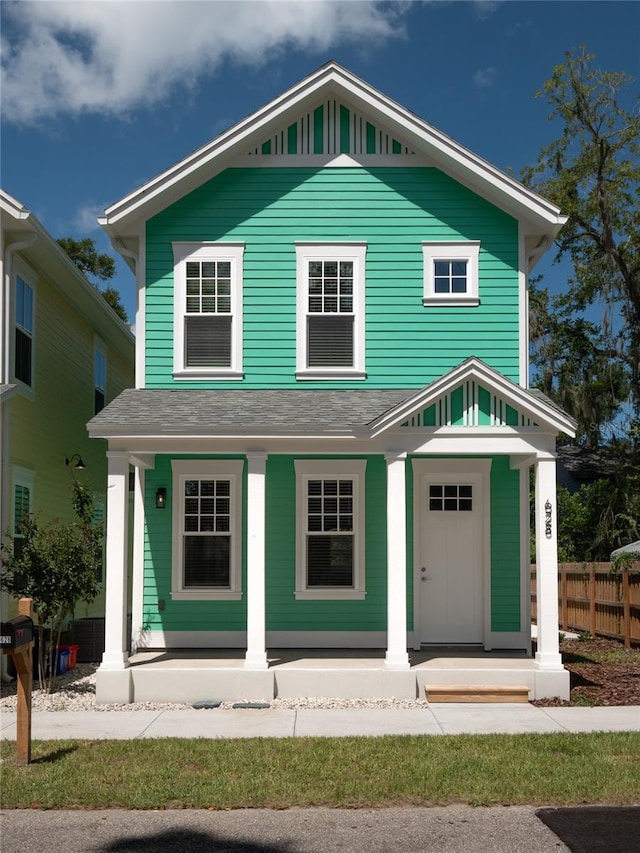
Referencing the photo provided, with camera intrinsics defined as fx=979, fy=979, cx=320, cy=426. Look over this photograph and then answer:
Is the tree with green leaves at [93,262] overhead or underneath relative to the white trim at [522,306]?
overhead

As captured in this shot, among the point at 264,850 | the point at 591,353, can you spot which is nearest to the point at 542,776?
the point at 264,850

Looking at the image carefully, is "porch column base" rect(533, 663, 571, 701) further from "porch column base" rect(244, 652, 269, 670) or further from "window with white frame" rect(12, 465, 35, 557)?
"window with white frame" rect(12, 465, 35, 557)

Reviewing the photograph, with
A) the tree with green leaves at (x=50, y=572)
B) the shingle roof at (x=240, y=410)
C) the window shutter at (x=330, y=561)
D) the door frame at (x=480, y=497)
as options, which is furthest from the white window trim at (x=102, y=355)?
the door frame at (x=480, y=497)

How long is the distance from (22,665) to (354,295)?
7334 mm

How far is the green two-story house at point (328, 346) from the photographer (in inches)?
538

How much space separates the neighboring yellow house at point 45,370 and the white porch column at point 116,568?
1782 mm

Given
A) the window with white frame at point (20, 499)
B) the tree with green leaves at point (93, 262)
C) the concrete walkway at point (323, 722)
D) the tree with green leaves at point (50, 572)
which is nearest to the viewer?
the concrete walkway at point (323, 722)

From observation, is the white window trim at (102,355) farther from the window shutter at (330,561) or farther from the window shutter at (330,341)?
the window shutter at (330,561)

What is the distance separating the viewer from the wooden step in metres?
11.6

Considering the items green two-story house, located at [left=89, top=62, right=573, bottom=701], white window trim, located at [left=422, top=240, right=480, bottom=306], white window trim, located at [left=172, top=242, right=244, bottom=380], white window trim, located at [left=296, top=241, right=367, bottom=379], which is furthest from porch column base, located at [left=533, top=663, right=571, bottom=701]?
white window trim, located at [left=172, top=242, right=244, bottom=380]

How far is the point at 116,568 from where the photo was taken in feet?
39.0

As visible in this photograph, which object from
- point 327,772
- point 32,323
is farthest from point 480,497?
point 32,323

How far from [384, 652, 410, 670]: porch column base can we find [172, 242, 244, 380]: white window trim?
4469 millimetres

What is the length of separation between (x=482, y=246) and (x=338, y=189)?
7.24 feet
